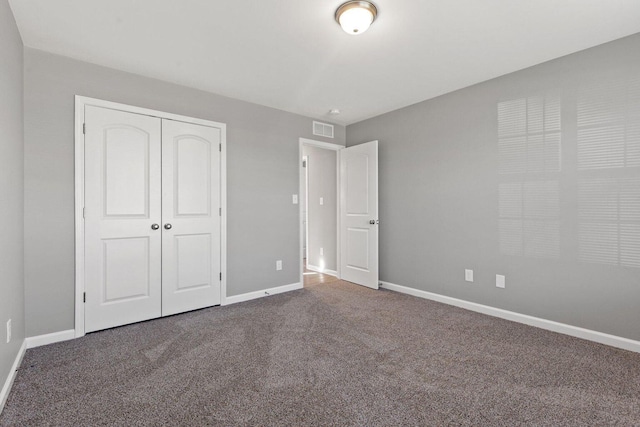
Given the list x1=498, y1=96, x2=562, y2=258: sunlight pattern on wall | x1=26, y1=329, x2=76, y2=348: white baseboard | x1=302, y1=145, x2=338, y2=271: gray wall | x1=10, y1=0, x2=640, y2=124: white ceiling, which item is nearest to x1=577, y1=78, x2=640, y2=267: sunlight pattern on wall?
x1=498, y1=96, x2=562, y2=258: sunlight pattern on wall

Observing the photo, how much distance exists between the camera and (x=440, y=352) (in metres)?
2.30

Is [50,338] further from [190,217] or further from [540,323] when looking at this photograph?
[540,323]

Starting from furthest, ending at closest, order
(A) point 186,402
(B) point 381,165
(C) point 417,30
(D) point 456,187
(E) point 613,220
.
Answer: (B) point 381,165
(D) point 456,187
(E) point 613,220
(C) point 417,30
(A) point 186,402

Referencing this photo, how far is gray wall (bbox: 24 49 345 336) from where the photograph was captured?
2.44 metres

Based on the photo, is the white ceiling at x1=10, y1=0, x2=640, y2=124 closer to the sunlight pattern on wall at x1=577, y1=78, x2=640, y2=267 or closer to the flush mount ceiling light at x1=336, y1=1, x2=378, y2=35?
the flush mount ceiling light at x1=336, y1=1, x2=378, y2=35

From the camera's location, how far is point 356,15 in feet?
6.49

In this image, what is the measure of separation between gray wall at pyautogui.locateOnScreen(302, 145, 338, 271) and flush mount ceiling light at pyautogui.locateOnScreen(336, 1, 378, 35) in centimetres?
279

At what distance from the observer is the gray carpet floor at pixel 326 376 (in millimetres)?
1597

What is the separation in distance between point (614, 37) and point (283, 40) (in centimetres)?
257

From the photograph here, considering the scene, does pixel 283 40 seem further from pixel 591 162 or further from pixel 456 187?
pixel 591 162

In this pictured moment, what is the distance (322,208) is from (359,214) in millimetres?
1060

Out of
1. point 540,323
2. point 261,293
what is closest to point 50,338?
point 261,293

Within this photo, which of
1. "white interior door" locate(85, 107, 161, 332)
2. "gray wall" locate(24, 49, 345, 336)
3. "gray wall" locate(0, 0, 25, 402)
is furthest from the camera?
"white interior door" locate(85, 107, 161, 332)

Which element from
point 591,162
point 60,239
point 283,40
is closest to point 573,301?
point 591,162
